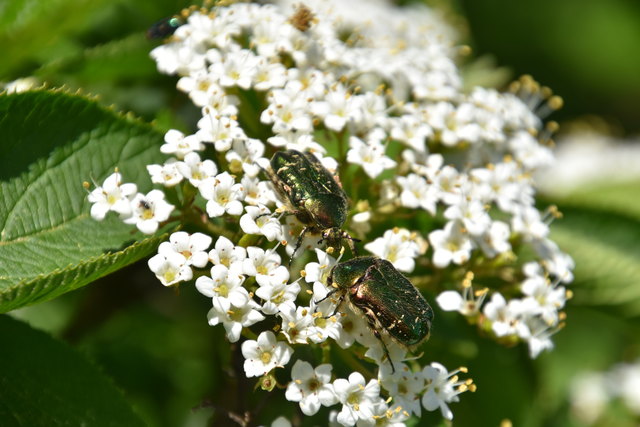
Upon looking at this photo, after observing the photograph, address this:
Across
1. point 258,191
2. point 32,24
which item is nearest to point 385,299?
point 258,191

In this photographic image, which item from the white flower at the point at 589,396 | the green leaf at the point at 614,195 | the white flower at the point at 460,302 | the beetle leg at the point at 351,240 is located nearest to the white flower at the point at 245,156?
the beetle leg at the point at 351,240

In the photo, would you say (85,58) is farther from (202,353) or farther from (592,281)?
(592,281)

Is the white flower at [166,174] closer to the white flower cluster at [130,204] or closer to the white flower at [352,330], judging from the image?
the white flower cluster at [130,204]

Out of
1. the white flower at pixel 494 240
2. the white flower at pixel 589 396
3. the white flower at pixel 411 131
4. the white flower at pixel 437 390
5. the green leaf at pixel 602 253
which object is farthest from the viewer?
the white flower at pixel 589 396

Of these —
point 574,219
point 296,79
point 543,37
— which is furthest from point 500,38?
point 296,79

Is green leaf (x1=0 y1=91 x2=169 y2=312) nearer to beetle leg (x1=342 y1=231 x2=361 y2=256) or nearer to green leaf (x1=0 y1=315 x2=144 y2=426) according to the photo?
green leaf (x1=0 y1=315 x2=144 y2=426)

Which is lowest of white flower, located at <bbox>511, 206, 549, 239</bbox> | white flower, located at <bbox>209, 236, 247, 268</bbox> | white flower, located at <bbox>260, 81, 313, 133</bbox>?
white flower, located at <bbox>511, 206, 549, 239</bbox>

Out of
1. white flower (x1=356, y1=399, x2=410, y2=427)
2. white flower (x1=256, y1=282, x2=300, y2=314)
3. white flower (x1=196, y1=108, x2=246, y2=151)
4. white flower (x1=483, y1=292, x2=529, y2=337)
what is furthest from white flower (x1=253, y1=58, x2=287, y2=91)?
white flower (x1=356, y1=399, x2=410, y2=427)
